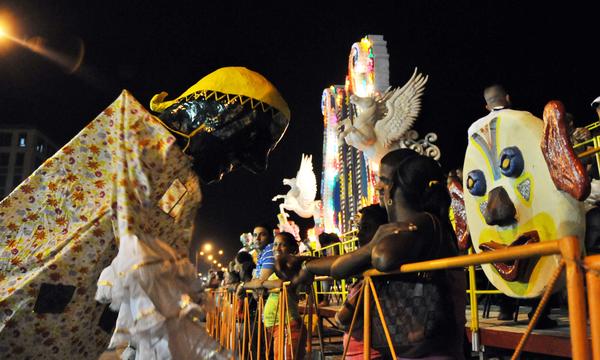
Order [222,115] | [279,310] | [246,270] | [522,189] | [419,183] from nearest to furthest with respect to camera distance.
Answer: [222,115]
[419,183]
[522,189]
[279,310]
[246,270]

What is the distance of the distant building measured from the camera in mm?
59344

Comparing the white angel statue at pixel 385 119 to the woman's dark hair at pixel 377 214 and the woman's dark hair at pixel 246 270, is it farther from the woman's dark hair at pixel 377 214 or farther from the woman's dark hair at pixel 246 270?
the woman's dark hair at pixel 377 214

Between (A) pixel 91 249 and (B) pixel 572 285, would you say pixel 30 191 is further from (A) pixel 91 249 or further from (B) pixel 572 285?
(B) pixel 572 285

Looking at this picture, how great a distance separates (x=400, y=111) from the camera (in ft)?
39.7

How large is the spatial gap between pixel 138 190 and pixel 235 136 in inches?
21.5

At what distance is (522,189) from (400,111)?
336 inches

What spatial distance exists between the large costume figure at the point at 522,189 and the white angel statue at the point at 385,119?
751 cm

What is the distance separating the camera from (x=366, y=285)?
209cm

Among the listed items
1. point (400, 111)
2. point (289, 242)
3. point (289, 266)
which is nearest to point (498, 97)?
point (289, 266)

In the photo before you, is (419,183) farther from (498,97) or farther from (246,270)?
(246,270)

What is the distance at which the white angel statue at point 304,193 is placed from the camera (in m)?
24.9

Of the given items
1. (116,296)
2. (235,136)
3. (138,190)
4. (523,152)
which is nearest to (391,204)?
(235,136)

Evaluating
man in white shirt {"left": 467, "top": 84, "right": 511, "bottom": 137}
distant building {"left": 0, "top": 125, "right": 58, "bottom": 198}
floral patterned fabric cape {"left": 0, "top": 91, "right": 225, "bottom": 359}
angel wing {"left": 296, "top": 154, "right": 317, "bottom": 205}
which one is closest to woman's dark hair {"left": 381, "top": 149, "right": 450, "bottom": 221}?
floral patterned fabric cape {"left": 0, "top": 91, "right": 225, "bottom": 359}

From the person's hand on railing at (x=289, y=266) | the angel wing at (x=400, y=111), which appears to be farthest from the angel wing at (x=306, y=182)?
the person's hand on railing at (x=289, y=266)
